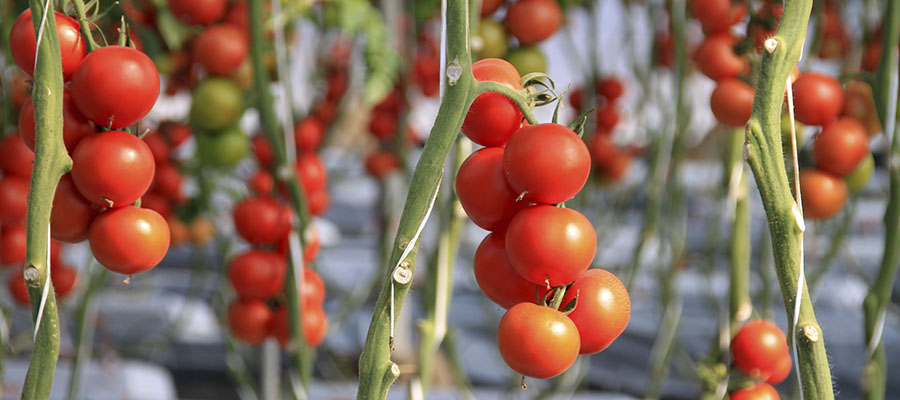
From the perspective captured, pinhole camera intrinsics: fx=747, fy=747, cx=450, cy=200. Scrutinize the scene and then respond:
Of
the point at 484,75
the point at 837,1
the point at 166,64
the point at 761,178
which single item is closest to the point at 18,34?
the point at 484,75

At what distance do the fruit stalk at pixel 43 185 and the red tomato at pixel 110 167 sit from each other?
1 cm

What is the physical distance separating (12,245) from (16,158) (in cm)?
9

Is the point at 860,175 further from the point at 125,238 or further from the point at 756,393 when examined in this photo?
the point at 125,238

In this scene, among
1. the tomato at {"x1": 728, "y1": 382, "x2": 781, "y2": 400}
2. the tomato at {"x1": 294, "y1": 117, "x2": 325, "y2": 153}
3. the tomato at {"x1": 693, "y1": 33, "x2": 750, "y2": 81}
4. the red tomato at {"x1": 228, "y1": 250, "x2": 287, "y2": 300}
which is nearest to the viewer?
the tomato at {"x1": 728, "y1": 382, "x2": 781, "y2": 400}

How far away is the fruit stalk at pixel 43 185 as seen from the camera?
1.06ft

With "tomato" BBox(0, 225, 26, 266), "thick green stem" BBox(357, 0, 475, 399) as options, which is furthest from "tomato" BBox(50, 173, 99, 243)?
"tomato" BBox(0, 225, 26, 266)

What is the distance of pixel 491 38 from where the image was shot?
0.62 m

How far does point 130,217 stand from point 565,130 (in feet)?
0.69

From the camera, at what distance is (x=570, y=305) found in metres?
0.34

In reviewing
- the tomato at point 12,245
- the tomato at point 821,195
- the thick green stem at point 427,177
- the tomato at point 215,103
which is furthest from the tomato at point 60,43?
the tomato at point 821,195

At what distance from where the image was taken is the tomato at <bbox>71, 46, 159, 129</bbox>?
339 mm

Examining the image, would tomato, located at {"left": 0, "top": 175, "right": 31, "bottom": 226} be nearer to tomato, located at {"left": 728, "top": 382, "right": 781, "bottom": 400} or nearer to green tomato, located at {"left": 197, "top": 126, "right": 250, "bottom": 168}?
green tomato, located at {"left": 197, "top": 126, "right": 250, "bottom": 168}

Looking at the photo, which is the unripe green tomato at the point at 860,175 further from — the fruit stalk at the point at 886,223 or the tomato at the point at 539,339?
the tomato at the point at 539,339

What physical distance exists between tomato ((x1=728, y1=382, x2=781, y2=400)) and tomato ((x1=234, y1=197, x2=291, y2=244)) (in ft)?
1.45
